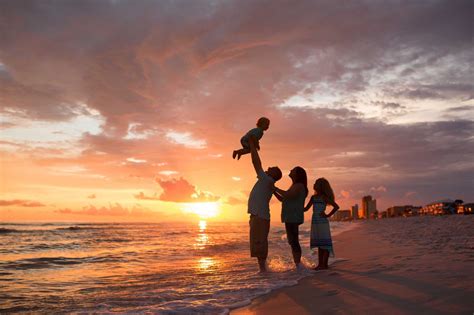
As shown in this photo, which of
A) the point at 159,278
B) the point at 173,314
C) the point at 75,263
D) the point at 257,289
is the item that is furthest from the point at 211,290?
the point at 75,263

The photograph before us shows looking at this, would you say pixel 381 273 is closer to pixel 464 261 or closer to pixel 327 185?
pixel 464 261

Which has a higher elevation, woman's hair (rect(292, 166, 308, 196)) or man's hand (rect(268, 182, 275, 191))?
woman's hair (rect(292, 166, 308, 196))

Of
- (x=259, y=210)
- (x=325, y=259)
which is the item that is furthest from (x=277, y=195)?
(x=325, y=259)

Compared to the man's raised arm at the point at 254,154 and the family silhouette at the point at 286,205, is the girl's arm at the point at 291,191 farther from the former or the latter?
the man's raised arm at the point at 254,154

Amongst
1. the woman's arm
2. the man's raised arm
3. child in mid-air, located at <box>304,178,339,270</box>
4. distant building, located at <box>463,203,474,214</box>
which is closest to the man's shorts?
the woman's arm

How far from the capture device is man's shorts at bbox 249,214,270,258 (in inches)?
296

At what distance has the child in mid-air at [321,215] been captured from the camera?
796cm

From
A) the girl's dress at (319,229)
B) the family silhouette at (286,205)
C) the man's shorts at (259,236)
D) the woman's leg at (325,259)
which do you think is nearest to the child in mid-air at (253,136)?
the family silhouette at (286,205)

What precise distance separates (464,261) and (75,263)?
1010 cm

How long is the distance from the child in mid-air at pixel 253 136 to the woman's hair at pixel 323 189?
173 centimetres

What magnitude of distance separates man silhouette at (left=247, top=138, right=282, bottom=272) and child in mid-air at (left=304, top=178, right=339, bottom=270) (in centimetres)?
112

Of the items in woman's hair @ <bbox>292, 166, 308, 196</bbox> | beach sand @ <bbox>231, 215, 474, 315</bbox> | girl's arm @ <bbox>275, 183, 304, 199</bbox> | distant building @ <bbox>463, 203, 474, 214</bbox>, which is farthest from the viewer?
distant building @ <bbox>463, 203, 474, 214</bbox>

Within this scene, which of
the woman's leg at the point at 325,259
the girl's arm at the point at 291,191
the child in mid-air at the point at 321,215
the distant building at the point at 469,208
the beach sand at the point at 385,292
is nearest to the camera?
the beach sand at the point at 385,292

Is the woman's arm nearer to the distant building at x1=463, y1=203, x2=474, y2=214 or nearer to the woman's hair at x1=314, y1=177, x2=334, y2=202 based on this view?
the woman's hair at x1=314, y1=177, x2=334, y2=202
